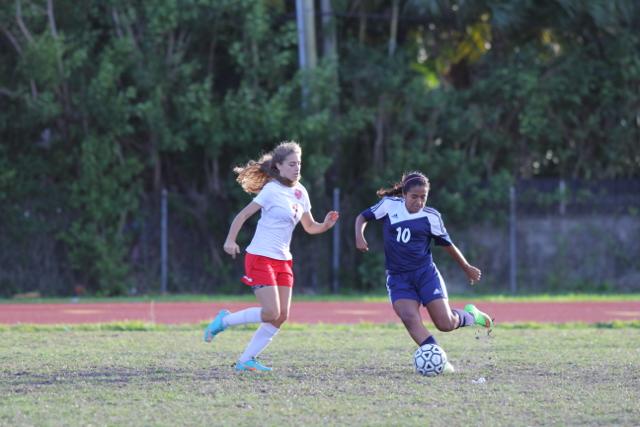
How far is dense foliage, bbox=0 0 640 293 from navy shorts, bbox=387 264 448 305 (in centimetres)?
1227

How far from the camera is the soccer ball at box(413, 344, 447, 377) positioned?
8.84 meters

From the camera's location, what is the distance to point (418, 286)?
957 centimetres

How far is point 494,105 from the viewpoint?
78.7 feet

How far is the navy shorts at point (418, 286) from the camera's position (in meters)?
9.50

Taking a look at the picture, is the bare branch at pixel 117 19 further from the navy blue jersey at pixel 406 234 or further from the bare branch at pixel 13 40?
the navy blue jersey at pixel 406 234

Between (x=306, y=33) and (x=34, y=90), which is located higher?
(x=306, y=33)

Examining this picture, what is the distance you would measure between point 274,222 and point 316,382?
150 cm

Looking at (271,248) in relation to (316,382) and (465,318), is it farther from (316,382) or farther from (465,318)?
(465,318)

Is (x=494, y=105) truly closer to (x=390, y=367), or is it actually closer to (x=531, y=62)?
(x=531, y=62)

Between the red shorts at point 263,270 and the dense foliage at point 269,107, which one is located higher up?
the dense foliage at point 269,107

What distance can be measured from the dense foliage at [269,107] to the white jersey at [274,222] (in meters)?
12.3

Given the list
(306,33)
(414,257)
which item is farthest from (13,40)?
(414,257)

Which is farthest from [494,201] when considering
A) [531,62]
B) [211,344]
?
[211,344]

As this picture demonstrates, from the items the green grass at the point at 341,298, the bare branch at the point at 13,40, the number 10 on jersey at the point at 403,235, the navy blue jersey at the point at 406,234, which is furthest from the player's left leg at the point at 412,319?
the bare branch at the point at 13,40
